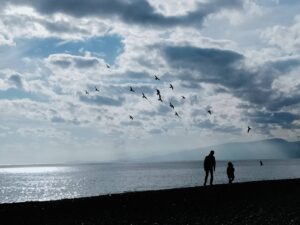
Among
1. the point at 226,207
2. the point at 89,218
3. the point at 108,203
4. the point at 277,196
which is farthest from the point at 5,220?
the point at 277,196

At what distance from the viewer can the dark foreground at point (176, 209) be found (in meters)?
19.8

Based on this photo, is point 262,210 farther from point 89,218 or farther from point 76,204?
point 76,204

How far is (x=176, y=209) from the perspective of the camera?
75.3ft

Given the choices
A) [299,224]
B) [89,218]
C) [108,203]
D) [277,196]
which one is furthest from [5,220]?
[277,196]

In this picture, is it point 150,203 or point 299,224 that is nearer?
point 299,224

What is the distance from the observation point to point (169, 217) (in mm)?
20625

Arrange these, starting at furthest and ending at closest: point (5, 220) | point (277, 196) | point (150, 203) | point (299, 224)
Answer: point (277, 196)
point (150, 203)
point (5, 220)
point (299, 224)

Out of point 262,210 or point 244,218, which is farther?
point 262,210

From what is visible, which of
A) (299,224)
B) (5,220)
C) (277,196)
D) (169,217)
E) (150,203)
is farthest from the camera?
(277,196)

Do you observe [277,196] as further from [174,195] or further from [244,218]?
[244,218]

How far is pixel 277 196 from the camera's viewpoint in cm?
2758

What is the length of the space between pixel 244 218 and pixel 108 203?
9.04m

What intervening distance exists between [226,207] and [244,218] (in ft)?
11.5

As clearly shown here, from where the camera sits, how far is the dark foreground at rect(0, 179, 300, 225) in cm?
1981
